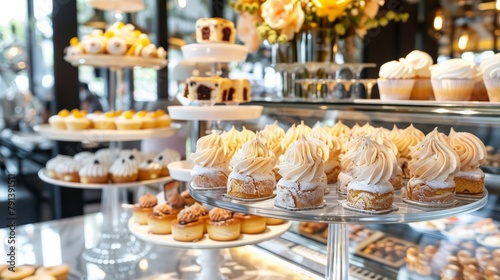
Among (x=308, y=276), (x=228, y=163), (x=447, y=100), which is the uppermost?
(x=447, y=100)

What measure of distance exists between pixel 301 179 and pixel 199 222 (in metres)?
0.69

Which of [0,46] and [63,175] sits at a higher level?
[0,46]

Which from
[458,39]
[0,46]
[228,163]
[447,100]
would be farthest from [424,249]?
[0,46]

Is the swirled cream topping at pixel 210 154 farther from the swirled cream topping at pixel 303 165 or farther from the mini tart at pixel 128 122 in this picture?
the mini tart at pixel 128 122

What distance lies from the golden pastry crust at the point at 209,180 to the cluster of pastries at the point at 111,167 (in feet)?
3.69

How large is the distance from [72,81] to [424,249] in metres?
2.55

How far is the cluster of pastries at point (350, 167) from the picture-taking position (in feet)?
4.29

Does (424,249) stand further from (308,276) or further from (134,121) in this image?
(134,121)

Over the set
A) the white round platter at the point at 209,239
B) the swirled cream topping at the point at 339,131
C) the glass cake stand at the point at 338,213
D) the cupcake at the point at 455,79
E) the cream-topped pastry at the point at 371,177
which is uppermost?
the cupcake at the point at 455,79

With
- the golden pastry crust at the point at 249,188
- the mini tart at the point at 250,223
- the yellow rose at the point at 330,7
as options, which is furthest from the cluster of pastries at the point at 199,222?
the yellow rose at the point at 330,7

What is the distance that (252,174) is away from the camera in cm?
145

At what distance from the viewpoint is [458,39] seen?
5676mm

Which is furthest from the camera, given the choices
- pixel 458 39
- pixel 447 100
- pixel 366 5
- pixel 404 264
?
pixel 458 39

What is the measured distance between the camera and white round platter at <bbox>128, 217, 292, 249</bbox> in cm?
178
